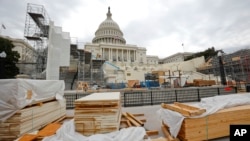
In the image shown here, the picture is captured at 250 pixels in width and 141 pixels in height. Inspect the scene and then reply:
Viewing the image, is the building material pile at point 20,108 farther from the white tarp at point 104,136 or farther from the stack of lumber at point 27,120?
the white tarp at point 104,136

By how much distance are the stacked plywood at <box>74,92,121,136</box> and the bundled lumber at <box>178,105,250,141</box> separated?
73.6 inches

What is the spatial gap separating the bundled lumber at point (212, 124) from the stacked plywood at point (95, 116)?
187 centimetres

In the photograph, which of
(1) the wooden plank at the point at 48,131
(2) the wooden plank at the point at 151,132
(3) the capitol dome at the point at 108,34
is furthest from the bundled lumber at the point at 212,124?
(3) the capitol dome at the point at 108,34

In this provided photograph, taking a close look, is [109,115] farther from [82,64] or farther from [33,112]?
[82,64]

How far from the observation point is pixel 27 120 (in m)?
4.45

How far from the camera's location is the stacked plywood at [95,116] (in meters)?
3.84

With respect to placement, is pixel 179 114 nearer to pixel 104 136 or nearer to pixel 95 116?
pixel 104 136

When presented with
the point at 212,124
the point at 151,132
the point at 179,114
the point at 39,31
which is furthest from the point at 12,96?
the point at 39,31

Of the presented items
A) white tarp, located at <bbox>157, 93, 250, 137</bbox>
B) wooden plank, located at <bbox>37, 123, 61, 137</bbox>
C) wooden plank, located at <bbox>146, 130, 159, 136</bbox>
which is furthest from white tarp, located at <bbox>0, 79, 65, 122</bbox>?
white tarp, located at <bbox>157, 93, 250, 137</bbox>

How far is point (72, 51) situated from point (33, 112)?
76.4ft

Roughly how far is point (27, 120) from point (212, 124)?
17.9 ft

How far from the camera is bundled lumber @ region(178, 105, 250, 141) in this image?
140 inches

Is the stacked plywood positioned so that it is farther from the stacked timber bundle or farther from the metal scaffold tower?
the metal scaffold tower

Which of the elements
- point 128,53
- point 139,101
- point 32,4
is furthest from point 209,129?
point 128,53
